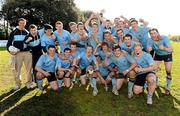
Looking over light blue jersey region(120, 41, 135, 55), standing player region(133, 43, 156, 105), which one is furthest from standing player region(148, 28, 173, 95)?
standing player region(133, 43, 156, 105)

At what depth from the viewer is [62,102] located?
1046 centimetres

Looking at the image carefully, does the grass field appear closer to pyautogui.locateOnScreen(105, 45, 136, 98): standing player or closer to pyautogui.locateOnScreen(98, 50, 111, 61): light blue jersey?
pyautogui.locateOnScreen(105, 45, 136, 98): standing player

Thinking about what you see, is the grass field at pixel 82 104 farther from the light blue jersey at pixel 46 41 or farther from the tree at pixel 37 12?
the tree at pixel 37 12

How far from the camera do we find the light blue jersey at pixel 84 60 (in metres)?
11.6

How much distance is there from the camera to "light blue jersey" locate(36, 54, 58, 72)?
11.0 metres

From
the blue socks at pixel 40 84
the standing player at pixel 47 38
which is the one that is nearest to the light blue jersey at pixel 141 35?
the standing player at pixel 47 38

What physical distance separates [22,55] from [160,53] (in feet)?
15.4

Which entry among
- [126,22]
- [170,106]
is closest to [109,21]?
[126,22]

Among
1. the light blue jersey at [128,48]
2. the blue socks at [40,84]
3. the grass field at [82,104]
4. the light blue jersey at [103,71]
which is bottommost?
the grass field at [82,104]

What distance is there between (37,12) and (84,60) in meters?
51.1

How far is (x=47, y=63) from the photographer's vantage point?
1109 cm

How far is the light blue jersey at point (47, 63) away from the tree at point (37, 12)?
4958 cm

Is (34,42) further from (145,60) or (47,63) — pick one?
(145,60)

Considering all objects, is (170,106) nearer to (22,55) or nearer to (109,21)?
(109,21)
